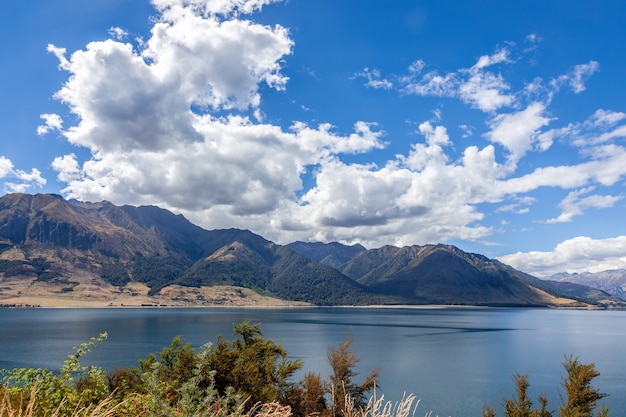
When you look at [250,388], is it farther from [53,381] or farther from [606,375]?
[606,375]

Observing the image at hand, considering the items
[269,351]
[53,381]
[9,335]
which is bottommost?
[9,335]

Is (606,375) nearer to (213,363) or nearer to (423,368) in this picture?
(423,368)

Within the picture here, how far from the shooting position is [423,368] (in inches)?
4963

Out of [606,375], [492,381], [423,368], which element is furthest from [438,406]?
[606,375]

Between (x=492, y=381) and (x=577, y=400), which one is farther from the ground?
(x=577, y=400)

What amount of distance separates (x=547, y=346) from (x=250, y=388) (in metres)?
176

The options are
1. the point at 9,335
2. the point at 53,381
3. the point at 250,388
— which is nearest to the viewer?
the point at 53,381

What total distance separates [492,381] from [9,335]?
645 feet

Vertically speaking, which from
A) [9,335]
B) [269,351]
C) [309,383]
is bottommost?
[9,335]

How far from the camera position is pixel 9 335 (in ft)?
636

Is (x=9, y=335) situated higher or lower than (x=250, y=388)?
lower

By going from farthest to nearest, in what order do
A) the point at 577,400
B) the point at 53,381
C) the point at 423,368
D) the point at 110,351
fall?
the point at 110,351 < the point at 423,368 < the point at 577,400 < the point at 53,381

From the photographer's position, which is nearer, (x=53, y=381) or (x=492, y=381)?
(x=53, y=381)

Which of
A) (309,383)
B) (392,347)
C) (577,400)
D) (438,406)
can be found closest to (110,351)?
(392,347)
